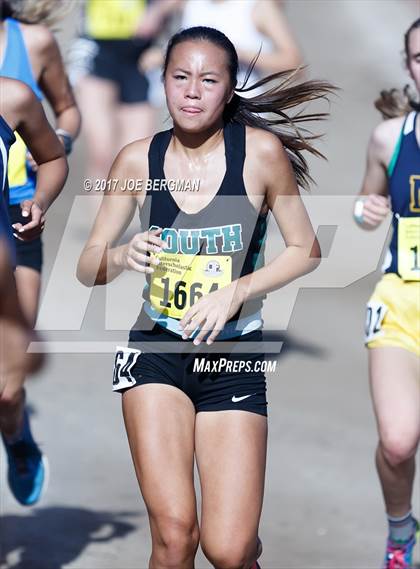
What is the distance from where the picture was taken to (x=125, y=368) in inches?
167

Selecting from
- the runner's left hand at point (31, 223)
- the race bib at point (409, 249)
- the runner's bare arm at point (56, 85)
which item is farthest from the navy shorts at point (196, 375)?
the runner's bare arm at point (56, 85)

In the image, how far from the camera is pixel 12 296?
345cm

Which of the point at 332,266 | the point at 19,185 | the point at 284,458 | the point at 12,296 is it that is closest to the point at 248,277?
the point at 12,296

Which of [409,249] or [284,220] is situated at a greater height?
[284,220]

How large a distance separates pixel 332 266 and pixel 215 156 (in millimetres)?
4665

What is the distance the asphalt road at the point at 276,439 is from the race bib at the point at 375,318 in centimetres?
97

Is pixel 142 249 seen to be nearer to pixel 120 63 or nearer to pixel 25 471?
pixel 25 471

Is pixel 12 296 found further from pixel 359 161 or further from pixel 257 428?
pixel 359 161

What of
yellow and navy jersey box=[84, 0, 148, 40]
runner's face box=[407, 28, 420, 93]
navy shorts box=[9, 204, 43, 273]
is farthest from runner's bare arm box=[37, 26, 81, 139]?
yellow and navy jersey box=[84, 0, 148, 40]

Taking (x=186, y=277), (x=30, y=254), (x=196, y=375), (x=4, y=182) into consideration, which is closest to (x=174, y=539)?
(x=196, y=375)

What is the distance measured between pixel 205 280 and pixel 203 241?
0.42ft

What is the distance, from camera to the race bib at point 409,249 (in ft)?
16.3

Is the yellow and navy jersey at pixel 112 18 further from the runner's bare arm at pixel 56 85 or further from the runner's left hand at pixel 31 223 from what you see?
the runner's left hand at pixel 31 223

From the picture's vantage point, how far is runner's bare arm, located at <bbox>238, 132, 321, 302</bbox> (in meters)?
4.24
